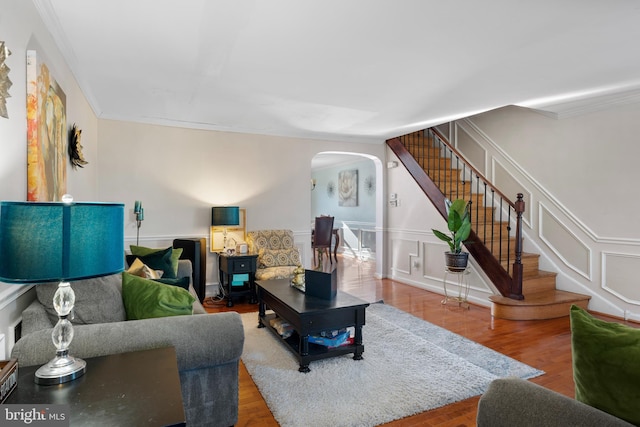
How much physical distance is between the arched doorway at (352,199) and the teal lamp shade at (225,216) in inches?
130

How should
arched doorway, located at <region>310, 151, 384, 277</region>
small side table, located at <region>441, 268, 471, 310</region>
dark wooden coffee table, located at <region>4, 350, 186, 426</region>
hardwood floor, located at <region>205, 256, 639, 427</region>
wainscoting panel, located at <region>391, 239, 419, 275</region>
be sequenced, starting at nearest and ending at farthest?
1. dark wooden coffee table, located at <region>4, 350, 186, 426</region>
2. hardwood floor, located at <region>205, 256, 639, 427</region>
3. small side table, located at <region>441, 268, 471, 310</region>
4. wainscoting panel, located at <region>391, 239, 419, 275</region>
5. arched doorway, located at <region>310, 151, 384, 277</region>

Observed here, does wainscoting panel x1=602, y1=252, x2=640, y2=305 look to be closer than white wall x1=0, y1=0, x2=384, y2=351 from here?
Yes

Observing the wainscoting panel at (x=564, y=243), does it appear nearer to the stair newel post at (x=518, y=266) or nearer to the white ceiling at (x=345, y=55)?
the stair newel post at (x=518, y=266)

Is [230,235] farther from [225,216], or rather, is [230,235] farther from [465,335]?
[465,335]

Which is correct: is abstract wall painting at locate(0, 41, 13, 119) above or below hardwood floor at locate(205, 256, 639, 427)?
above

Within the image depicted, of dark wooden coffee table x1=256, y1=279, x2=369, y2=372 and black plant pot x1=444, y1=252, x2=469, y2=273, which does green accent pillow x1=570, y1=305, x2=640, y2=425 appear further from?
black plant pot x1=444, y1=252, x2=469, y2=273

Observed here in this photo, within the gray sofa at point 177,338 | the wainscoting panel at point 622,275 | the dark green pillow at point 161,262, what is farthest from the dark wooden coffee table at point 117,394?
the wainscoting panel at point 622,275

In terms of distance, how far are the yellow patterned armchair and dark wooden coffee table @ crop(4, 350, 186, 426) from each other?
3098 mm

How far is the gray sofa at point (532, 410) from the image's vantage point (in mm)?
912

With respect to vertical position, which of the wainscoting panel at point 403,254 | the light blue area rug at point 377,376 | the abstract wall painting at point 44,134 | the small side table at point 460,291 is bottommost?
the light blue area rug at point 377,376

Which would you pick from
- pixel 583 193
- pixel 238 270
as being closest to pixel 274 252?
pixel 238 270

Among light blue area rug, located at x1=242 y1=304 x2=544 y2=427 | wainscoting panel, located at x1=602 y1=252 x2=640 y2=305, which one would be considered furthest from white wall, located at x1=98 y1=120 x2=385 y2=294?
wainscoting panel, located at x1=602 y1=252 x2=640 y2=305

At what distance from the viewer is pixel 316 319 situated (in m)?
2.69

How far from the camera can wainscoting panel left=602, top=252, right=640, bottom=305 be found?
12.5ft
